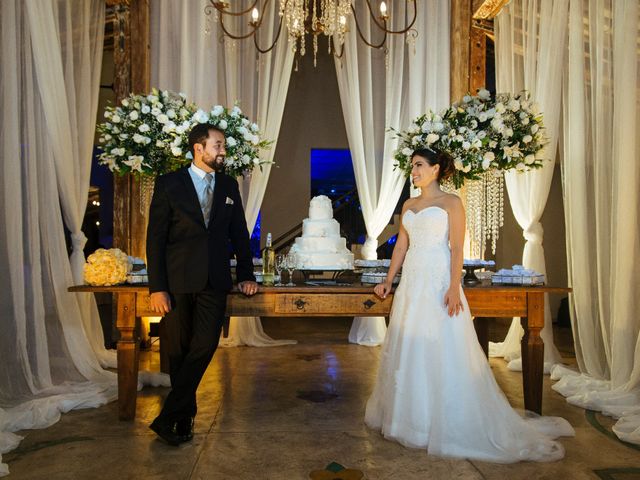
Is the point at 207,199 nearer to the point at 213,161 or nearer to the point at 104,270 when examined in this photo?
the point at 213,161

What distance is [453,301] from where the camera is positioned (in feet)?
10.5

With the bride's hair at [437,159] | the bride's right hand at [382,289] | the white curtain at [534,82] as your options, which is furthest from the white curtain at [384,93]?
the bride's right hand at [382,289]

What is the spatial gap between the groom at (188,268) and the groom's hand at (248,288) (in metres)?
0.20

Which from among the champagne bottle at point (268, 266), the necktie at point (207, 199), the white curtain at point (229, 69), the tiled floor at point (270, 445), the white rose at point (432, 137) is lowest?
the tiled floor at point (270, 445)

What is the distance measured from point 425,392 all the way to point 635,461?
1.05 m

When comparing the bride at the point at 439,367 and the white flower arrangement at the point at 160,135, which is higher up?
the white flower arrangement at the point at 160,135

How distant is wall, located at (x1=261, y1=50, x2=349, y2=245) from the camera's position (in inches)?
373

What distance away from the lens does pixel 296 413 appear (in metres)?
3.71

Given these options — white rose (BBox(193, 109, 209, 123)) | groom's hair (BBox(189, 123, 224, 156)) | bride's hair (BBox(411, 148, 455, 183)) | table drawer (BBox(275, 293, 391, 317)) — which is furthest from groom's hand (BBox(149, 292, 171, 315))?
bride's hair (BBox(411, 148, 455, 183))

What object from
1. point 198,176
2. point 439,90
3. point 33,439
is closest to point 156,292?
point 198,176

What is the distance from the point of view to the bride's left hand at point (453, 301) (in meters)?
3.19

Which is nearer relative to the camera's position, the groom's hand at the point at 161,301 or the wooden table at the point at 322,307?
the groom's hand at the point at 161,301

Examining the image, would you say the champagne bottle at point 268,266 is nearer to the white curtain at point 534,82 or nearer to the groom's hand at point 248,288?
the groom's hand at point 248,288

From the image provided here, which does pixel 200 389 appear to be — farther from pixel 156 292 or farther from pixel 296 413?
pixel 156 292
